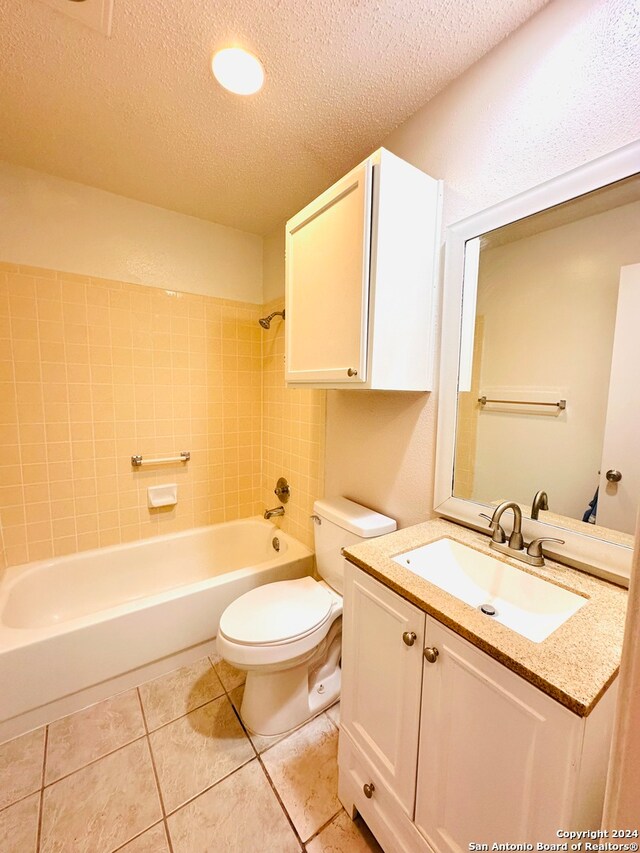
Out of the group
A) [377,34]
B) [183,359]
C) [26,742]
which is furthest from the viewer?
[183,359]

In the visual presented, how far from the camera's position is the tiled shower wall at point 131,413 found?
174cm

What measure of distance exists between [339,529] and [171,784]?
3.45 feet

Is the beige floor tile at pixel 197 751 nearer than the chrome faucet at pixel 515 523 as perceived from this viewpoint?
No

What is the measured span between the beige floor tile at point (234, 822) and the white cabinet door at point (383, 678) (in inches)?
15.1

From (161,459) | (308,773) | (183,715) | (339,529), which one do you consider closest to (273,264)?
(161,459)

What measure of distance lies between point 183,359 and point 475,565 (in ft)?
6.43

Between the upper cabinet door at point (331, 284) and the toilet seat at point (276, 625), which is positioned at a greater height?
the upper cabinet door at point (331, 284)

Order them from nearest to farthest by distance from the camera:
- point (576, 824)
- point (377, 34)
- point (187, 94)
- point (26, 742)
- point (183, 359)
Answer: point (576, 824) < point (377, 34) < point (187, 94) < point (26, 742) < point (183, 359)

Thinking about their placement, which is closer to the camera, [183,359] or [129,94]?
[129,94]

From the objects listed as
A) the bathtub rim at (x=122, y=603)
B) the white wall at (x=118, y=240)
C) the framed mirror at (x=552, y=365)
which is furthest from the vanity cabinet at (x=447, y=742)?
the white wall at (x=118, y=240)

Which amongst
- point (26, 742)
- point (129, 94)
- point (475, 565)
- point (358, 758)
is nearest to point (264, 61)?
point (129, 94)

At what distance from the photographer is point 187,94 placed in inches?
47.4

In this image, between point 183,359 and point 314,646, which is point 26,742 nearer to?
point 314,646

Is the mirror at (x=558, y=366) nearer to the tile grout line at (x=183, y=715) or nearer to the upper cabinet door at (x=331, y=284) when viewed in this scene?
the upper cabinet door at (x=331, y=284)
